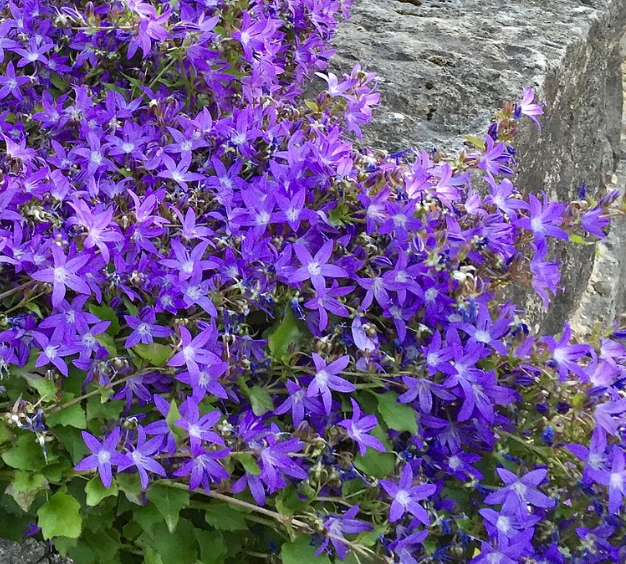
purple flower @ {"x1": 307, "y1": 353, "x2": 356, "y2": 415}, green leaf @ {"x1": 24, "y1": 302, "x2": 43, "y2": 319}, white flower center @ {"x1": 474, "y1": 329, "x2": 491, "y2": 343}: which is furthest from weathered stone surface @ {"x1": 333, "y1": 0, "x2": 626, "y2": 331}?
green leaf @ {"x1": 24, "y1": 302, "x2": 43, "y2": 319}

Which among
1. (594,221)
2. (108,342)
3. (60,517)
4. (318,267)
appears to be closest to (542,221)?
(594,221)

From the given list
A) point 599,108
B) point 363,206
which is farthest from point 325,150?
point 599,108

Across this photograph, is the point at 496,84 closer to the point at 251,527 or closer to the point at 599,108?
the point at 599,108

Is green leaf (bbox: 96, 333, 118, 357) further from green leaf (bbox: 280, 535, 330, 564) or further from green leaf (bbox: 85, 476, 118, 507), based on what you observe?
green leaf (bbox: 280, 535, 330, 564)

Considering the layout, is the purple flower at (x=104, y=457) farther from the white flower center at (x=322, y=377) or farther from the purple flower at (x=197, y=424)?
the white flower center at (x=322, y=377)

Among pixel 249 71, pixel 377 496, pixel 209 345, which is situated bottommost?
pixel 377 496

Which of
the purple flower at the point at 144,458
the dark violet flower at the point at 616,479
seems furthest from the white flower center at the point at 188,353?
the dark violet flower at the point at 616,479
